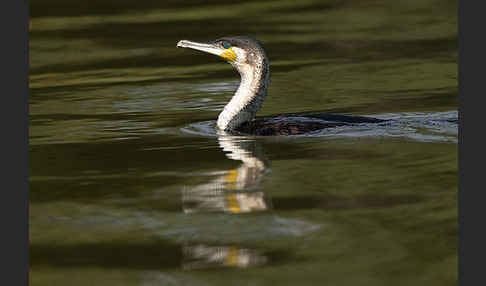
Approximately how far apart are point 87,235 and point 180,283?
3.86 ft

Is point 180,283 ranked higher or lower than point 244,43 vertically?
lower

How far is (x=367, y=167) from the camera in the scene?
7.82m

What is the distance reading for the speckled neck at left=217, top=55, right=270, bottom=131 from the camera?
32.3 ft

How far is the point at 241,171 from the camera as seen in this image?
25.9ft

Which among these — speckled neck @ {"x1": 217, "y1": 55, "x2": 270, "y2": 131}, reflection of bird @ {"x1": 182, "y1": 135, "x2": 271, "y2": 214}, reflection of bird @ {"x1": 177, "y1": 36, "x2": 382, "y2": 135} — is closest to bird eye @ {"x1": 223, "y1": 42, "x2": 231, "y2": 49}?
reflection of bird @ {"x1": 177, "y1": 36, "x2": 382, "y2": 135}

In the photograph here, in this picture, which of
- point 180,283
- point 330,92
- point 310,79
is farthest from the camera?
point 310,79

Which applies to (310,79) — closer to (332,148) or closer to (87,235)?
(332,148)

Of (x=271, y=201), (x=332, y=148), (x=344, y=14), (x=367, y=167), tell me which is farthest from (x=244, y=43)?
(x=344, y=14)

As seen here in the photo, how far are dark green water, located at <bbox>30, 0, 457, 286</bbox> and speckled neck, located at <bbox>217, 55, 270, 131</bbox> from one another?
230 mm

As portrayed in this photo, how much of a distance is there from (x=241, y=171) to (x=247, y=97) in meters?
2.14

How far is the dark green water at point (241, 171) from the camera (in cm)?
567

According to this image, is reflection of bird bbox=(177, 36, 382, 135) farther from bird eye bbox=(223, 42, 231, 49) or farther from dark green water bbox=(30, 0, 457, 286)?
dark green water bbox=(30, 0, 457, 286)

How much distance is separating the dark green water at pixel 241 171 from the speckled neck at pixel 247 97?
230mm

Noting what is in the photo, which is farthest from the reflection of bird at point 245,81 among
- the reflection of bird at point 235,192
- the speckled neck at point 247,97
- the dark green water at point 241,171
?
the reflection of bird at point 235,192
